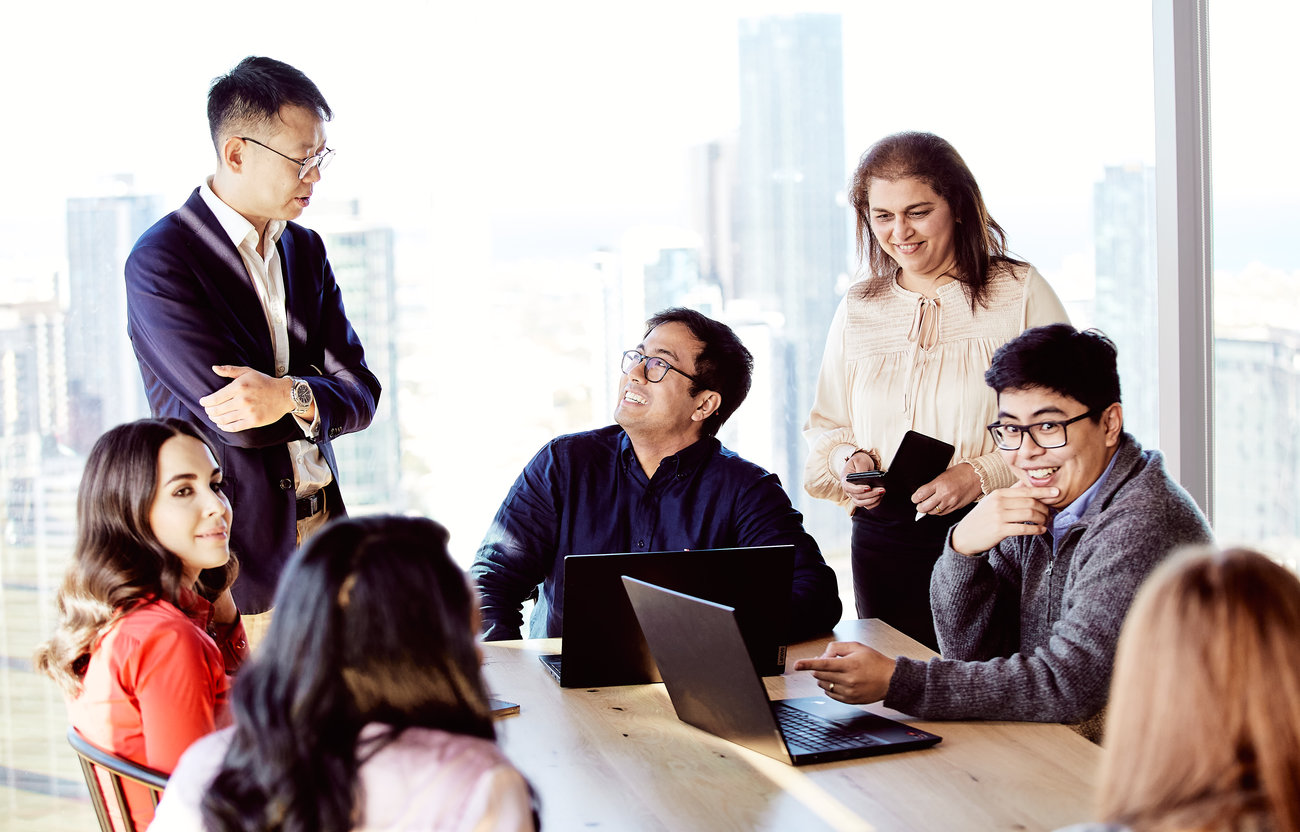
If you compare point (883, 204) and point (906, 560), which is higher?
point (883, 204)

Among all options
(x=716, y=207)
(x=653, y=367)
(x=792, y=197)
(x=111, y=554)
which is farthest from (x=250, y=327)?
(x=792, y=197)

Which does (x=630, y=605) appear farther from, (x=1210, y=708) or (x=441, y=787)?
(x=1210, y=708)

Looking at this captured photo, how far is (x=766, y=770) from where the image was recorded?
157cm

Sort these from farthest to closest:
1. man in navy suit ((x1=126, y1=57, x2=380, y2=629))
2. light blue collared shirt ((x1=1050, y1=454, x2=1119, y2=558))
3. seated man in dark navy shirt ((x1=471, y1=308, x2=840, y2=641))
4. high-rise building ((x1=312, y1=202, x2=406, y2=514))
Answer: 1. high-rise building ((x1=312, y1=202, x2=406, y2=514))
2. seated man in dark navy shirt ((x1=471, y1=308, x2=840, y2=641))
3. man in navy suit ((x1=126, y1=57, x2=380, y2=629))
4. light blue collared shirt ((x1=1050, y1=454, x2=1119, y2=558))

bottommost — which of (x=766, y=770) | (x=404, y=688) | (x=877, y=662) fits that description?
(x=766, y=770)

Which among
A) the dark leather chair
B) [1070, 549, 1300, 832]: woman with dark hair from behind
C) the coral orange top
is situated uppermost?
[1070, 549, 1300, 832]: woman with dark hair from behind

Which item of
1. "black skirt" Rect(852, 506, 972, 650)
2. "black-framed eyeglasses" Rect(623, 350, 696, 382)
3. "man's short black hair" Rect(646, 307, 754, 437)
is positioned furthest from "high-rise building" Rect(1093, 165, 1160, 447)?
"black-framed eyeglasses" Rect(623, 350, 696, 382)

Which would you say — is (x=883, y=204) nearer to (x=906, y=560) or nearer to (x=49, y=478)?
(x=906, y=560)

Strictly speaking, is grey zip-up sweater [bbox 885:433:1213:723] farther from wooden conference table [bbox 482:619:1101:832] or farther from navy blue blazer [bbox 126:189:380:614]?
navy blue blazer [bbox 126:189:380:614]

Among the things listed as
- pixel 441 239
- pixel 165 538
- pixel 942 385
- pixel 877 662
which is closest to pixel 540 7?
pixel 441 239

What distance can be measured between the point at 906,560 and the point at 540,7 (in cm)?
221

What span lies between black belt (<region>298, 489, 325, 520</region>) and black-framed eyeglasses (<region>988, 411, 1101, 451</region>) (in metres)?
1.45

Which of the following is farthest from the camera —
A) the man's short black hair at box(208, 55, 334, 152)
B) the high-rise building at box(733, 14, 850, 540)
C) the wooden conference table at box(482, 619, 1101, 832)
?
the high-rise building at box(733, 14, 850, 540)

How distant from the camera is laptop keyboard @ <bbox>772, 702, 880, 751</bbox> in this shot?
1623 millimetres
